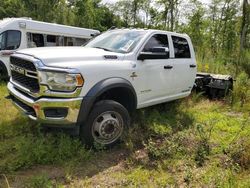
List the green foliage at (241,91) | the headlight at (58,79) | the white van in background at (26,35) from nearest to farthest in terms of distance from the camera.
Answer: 1. the headlight at (58,79)
2. the green foliage at (241,91)
3. the white van in background at (26,35)

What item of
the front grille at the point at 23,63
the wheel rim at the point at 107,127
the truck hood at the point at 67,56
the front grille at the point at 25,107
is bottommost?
the wheel rim at the point at 107,127

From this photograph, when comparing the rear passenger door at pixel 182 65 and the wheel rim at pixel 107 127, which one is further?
the rear passenger door at pixel 182 65

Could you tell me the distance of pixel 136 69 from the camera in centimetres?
507

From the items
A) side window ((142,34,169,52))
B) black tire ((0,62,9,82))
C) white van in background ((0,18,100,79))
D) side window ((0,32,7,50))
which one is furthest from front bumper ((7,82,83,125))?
side window ((0,32,7,50))

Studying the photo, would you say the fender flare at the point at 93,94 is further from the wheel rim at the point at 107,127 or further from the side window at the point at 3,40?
the side window at the point at 3,40

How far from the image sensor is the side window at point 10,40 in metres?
10.4

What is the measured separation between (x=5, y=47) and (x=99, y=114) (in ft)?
24.8

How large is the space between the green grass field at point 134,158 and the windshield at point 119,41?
5.07 feet

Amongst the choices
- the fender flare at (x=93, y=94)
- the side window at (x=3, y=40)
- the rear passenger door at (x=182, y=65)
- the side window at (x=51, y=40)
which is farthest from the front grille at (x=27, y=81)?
the side window at (x=51, y=40)

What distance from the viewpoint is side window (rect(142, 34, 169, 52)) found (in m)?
5.44

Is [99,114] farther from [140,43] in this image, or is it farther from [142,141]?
[140,43]

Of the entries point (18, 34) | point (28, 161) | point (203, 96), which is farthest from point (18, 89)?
point (18, 34)

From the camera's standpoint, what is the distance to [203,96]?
8812 mm

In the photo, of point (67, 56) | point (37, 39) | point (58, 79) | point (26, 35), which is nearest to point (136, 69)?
point (67, 56)
